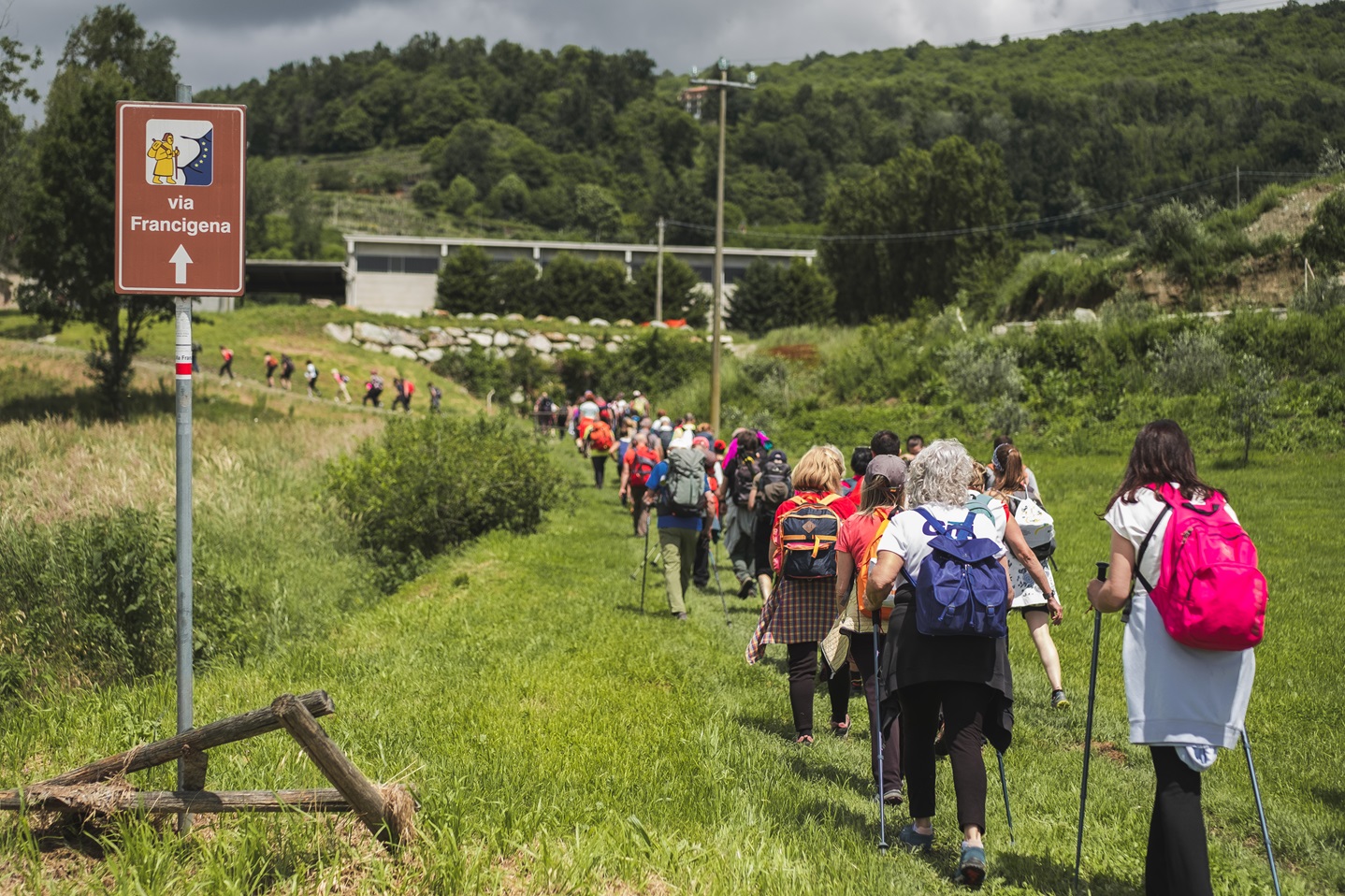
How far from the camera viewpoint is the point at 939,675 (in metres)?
5.09

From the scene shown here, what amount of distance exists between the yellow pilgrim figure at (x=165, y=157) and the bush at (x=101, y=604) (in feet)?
20.6

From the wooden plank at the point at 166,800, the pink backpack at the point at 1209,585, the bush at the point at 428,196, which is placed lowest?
the wooden plank at the point at 166,800

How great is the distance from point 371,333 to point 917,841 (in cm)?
5393

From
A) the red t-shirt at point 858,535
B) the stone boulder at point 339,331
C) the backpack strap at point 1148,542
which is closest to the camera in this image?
the backpack strap at point 1148,542

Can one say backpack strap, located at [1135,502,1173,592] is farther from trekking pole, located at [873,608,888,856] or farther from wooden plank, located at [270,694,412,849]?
wooden plank, located at [270,694,412,849]

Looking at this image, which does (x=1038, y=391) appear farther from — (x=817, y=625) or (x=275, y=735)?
(x=275, y=735)

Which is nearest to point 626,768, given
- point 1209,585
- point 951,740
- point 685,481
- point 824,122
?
point 951,740

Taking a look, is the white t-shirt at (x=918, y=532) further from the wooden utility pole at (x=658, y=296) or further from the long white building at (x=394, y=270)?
the long white building at (x=394, y=270)

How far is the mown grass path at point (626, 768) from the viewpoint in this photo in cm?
501

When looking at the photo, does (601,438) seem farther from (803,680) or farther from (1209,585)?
(1209,585)

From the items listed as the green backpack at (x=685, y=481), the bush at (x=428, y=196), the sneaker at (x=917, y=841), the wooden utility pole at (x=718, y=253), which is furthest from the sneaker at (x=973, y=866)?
the bush at (x=428, y=196)

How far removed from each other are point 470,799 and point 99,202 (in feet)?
93.7

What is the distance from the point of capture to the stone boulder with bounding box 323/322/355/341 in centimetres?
5527

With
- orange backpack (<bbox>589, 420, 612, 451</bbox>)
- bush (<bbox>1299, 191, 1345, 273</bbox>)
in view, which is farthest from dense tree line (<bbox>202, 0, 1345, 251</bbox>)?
orange backpack (<bbox>589, 420, 612, 451</bbox>)
